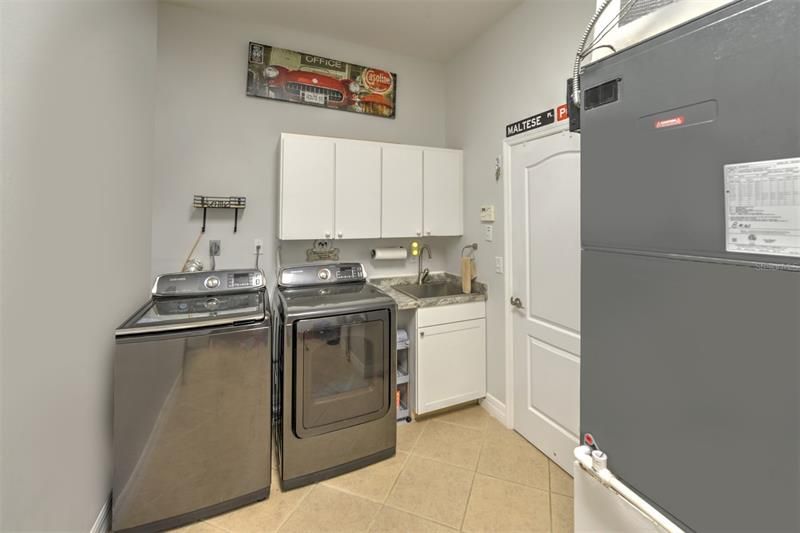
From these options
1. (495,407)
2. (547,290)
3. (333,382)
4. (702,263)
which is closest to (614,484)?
(702,263)

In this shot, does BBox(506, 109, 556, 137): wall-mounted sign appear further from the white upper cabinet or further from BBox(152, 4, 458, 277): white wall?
BBox(152, 4, 458, 277): white wall

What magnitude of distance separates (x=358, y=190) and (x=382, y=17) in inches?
53.0

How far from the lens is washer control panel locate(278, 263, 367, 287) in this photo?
251cm

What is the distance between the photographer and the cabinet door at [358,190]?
257cm

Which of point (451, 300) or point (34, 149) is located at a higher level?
point (34, 149)

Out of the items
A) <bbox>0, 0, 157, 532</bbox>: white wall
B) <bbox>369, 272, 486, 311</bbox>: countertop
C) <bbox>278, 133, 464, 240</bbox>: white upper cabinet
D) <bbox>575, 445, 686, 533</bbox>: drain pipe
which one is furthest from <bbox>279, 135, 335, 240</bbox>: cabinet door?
<bbox>575, 445, 686, 533</bbox>: drain pipe

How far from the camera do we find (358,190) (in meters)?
2.63

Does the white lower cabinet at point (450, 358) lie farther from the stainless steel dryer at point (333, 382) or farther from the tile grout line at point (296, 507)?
the tile grout line at point (296, 507)

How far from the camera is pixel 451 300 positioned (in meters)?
2.61

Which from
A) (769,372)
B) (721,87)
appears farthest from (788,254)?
(721,87)

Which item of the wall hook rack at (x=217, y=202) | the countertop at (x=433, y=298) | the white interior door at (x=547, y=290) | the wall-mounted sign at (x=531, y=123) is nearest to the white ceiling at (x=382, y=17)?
the wall-mounted sign at (x=531, y=123)

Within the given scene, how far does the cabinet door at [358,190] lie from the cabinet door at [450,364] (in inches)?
37.5

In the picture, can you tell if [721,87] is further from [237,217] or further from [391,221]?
[237,217]

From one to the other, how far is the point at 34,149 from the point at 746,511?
2.16 meters
